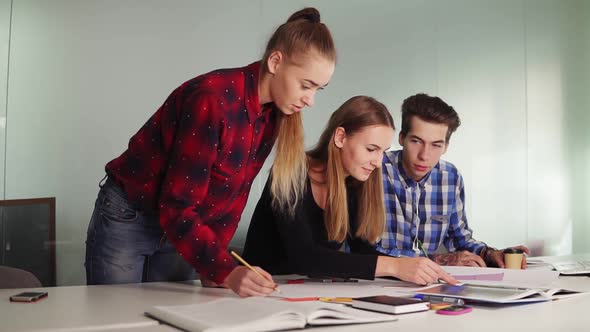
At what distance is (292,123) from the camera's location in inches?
71.4

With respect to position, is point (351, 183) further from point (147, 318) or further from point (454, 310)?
point (147, 318)

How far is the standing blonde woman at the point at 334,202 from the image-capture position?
1.87m

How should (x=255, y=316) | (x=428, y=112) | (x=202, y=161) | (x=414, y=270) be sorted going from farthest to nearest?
(x=428, y=112), (x=414, y=270), (x=202, y=161), (x=255, y=316)

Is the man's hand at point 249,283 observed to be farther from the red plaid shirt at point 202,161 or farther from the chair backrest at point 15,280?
the chair backrest at point 15,280

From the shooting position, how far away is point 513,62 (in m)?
4.56

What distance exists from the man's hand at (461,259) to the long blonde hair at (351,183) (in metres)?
0.32

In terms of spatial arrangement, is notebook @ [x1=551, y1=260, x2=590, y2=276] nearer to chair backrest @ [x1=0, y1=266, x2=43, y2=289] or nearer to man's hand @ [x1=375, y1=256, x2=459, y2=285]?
man's hand @ [x1=375, y1=256, x2=459, y2=285]

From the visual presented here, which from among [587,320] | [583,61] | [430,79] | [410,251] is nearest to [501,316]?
[587,320]

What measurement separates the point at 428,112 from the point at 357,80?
1258 millimetres

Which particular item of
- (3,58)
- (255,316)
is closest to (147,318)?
(255,316)

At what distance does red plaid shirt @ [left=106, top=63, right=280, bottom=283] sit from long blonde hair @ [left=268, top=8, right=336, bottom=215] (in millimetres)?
40

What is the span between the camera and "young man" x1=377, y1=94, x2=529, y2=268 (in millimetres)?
2533

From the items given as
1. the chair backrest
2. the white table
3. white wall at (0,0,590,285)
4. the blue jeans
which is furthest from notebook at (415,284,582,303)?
white wall at (0,0,590,285)

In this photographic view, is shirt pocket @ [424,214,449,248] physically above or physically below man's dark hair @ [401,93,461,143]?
below
